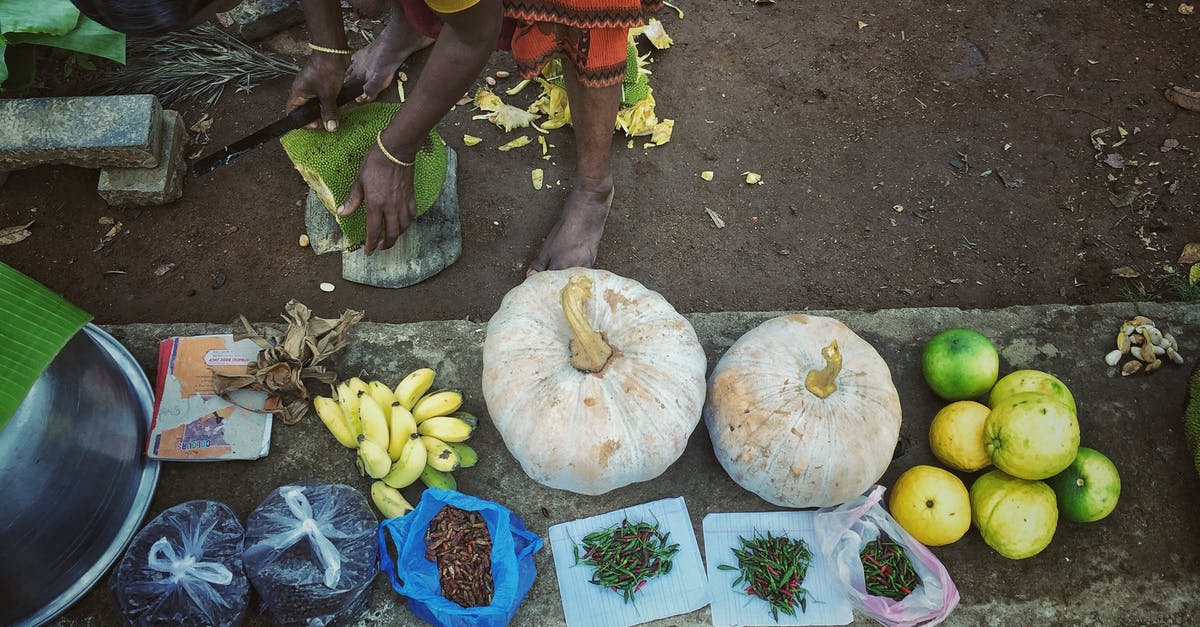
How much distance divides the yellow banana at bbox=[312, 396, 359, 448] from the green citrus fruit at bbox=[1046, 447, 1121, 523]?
2212 mm

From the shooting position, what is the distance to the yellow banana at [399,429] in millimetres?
2268

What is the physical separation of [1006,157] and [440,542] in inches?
120

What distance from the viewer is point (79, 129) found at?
2951 millimetres

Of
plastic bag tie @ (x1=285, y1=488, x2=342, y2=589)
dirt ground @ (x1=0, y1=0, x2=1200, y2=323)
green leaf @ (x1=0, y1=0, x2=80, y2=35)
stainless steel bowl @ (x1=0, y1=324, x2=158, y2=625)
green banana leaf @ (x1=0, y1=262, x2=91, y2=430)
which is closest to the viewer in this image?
green banana leaf @ (x1=0, y1=262, x2=91, y2=430)

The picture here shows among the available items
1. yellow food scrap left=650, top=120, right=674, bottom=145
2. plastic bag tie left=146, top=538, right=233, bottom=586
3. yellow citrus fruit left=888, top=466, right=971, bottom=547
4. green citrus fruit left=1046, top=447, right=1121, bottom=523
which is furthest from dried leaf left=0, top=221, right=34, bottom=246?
green citrus fruit left=1046, top=447, right=1121, bottom=523

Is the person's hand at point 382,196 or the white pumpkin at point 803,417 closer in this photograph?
the white pumpkin at point 803,417

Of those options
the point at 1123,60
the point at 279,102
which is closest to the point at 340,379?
the point at 279,102

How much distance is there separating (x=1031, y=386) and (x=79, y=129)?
367 centimetres

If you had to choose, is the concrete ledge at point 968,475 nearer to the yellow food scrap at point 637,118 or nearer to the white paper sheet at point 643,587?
the white paper sheet at point 643,587

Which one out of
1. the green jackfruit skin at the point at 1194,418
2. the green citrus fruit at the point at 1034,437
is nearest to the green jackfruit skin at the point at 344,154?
the green citrus fruit at the point at 1034,437

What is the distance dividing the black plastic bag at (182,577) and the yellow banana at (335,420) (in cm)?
41

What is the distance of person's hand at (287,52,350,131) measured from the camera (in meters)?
2.52

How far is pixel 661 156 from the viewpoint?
11.2ft

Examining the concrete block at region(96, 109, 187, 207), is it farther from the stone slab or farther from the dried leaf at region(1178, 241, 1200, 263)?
the dried leaf at region(1178, 241, 1200, 263)
